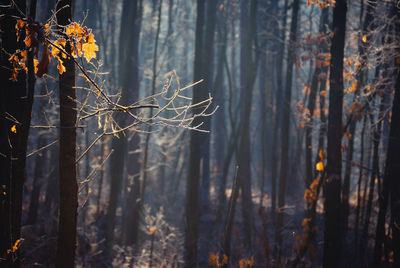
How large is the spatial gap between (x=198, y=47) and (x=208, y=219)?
25.2 ft

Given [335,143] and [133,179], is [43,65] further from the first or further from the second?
[133,179]

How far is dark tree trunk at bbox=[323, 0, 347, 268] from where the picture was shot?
6746mm

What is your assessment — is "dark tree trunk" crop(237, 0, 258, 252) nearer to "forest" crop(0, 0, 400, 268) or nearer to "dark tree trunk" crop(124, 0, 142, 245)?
"forest" crop(0, 0, 400, 268)

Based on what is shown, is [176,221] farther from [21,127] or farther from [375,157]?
[21,127]

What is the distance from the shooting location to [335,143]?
6840mm

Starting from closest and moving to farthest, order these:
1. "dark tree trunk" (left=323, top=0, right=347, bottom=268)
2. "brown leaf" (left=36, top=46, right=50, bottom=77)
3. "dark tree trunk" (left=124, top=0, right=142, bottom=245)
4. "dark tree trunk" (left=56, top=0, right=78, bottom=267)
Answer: "brown leaf" (left=36, top=46, right=50, bottom=77), "dark tree trunk" (left=56, top=0, right=78, bottom=267), "dark tree trunk" (left=323, top=0, right=347, bottom=268), "dark tree trunk" (left=124, top=0, right=142, bottom=245)

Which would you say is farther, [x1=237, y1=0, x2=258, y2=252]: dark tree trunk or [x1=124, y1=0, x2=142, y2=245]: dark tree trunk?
[x1=124, y1=0, x2=142, y2=245]: dark tree trunk

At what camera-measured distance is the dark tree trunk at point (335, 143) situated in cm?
675

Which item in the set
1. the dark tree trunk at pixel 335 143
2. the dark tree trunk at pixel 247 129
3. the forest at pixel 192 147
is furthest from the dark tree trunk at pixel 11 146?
the dark tree trunk at pixel 247 129

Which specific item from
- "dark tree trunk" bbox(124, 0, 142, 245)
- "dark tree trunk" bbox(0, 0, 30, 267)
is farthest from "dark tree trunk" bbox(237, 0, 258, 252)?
"dark tree trunk" bbox(0, 0, 30, 267)

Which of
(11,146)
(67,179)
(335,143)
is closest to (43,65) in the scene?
(11,146)

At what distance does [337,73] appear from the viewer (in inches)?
265

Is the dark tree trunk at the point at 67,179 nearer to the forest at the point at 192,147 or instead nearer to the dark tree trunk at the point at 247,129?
the forest at the point at 192,147

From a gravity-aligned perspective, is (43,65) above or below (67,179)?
above
